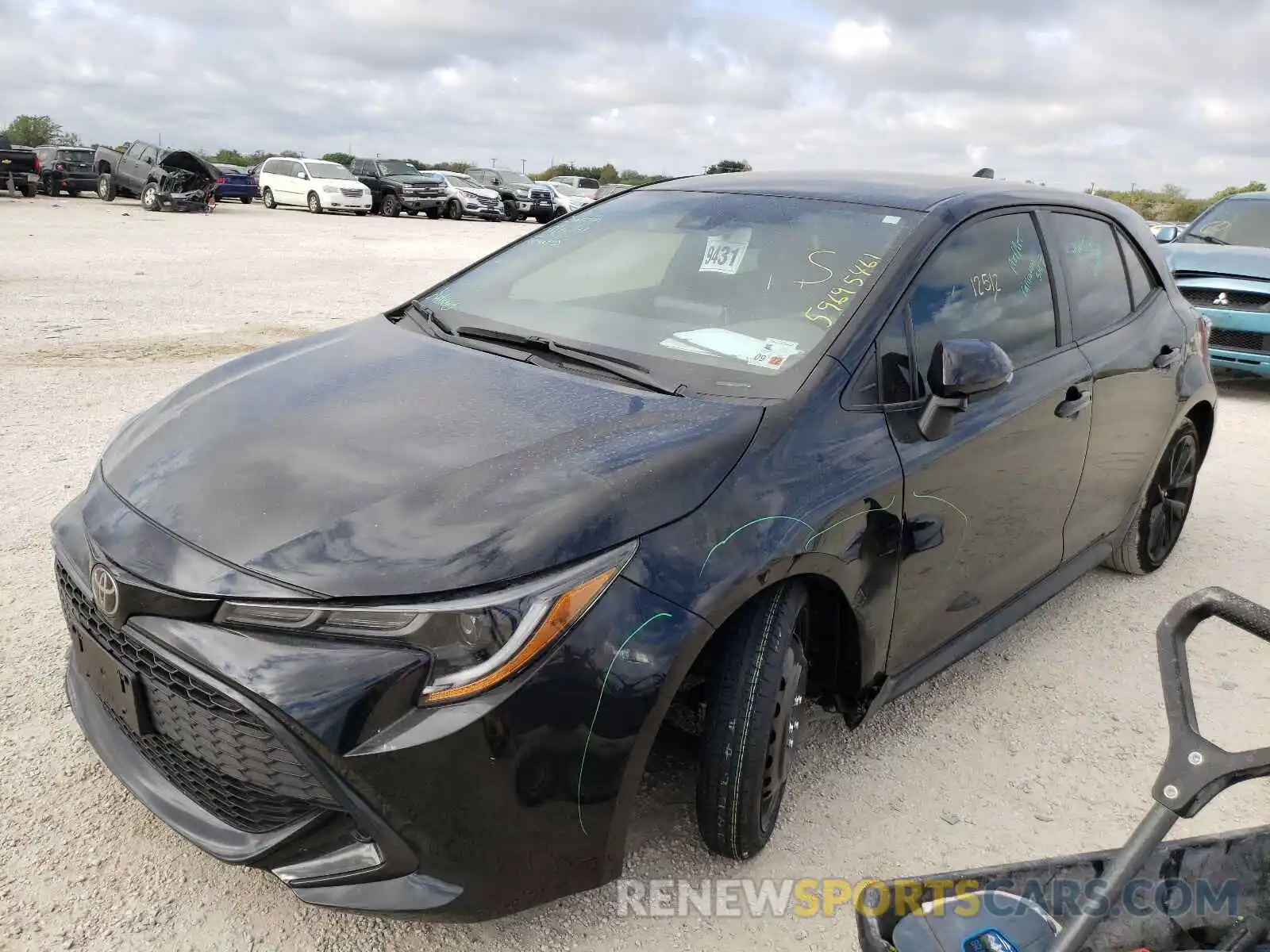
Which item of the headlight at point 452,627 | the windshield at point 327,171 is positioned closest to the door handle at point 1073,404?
the headlight at point 452,627

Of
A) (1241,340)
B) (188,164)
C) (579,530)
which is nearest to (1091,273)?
(579,530)

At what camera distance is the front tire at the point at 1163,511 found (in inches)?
172

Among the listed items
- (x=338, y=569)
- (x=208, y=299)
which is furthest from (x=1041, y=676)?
(x=208, y=299)

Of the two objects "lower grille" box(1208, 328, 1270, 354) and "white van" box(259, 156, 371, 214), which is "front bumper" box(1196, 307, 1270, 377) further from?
"white van" box(259, 156, 371, 214)

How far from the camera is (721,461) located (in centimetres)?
228

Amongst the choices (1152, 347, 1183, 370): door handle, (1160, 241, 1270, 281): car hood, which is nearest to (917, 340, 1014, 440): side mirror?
(1152, 347, 1183, 370): door handle

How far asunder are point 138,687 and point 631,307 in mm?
1720

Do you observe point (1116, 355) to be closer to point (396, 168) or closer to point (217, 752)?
point (217, 752)

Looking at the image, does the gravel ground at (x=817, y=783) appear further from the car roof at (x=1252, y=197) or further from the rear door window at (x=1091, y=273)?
the car roof at (x=1252, y=197)

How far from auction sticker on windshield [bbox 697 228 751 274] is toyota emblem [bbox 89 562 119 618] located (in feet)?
6.21

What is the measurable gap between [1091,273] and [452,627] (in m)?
2.97

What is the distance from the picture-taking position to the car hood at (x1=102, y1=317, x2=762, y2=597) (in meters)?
1.98

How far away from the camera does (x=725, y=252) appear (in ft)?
10.5

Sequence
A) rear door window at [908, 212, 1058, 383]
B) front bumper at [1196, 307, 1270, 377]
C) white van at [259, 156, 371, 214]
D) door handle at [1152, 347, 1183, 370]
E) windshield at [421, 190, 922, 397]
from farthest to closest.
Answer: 1. white van at [259, 156, 371, 214]
2. front bumper at [1196, 307, 1270, 377]
3. door handle at [1152, 347, 1183, 370]
4. rear door window at [908, 212, 1058, 383]
5. windshield at [421, 190, 922, 397]
